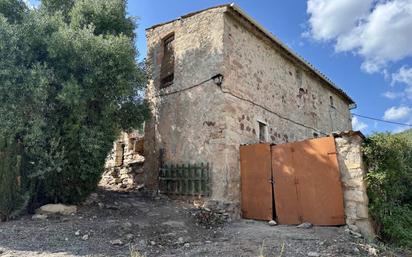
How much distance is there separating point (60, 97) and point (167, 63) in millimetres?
4281

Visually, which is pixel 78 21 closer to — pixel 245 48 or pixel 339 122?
pixel 245 48

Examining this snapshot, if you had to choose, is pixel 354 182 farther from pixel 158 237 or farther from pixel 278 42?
pixel 278 42

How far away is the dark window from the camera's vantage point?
1073 centimetres

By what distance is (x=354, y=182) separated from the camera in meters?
7.01

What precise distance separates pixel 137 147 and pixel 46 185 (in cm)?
407

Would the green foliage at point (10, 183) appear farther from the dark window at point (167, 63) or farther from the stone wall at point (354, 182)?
the stone wall at point (354, 182)

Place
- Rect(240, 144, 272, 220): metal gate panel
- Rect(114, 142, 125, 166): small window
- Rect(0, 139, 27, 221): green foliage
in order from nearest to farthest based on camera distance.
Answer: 1. Rect(0, 139, 27, 221): green foliage
2. Rect(240, 144, 272, 220): metal gate panel
3. Rect(114, 142, 125, 166): small window

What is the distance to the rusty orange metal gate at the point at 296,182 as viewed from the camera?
7262mm

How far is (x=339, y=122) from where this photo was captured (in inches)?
624

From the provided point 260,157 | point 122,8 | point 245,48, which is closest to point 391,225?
point 260,157

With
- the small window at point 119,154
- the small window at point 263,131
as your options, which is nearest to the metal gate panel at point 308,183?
the small window at point 263,131

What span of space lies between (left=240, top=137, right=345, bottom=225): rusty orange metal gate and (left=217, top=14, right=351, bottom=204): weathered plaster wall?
45 cm

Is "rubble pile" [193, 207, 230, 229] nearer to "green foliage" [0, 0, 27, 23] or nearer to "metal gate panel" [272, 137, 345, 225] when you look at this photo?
"metal gate panel" [272, 137, 345, 225]

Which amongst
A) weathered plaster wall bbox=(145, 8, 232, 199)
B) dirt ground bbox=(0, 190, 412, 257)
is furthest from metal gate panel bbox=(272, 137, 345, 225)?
weathered plaster wall bbox=(145, 8, 232, 199)
